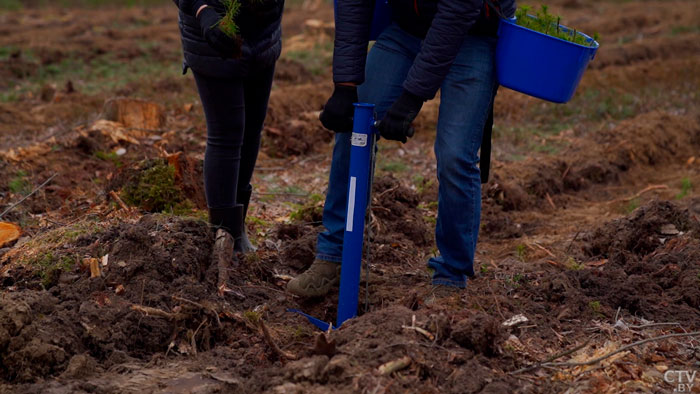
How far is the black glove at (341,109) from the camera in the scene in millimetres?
3422

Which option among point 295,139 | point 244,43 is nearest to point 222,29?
point 244,43

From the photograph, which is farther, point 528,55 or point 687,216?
point 687,216

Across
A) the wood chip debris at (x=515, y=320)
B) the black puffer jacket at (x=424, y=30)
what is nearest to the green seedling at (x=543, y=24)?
the black puffer jacket at (x=424, y=30)

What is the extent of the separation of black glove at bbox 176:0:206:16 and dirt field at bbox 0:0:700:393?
1.09 meters

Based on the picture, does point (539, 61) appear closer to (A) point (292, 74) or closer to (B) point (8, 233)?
(B) point (8, 233)

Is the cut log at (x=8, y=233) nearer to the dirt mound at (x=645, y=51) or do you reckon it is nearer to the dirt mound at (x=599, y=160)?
the dirt mound at (x=599, y=160)

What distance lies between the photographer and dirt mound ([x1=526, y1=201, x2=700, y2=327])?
3.65m

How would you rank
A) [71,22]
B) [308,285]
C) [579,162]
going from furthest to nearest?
[71,22], [579,162], [308,285]

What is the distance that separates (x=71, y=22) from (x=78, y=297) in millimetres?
13633

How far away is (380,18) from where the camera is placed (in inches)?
144

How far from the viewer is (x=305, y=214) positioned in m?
4.96

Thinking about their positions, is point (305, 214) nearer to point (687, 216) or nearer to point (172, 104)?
point (687, 216)

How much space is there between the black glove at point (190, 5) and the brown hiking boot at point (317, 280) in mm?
1367

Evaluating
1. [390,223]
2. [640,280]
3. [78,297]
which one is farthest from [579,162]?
[78,297]
